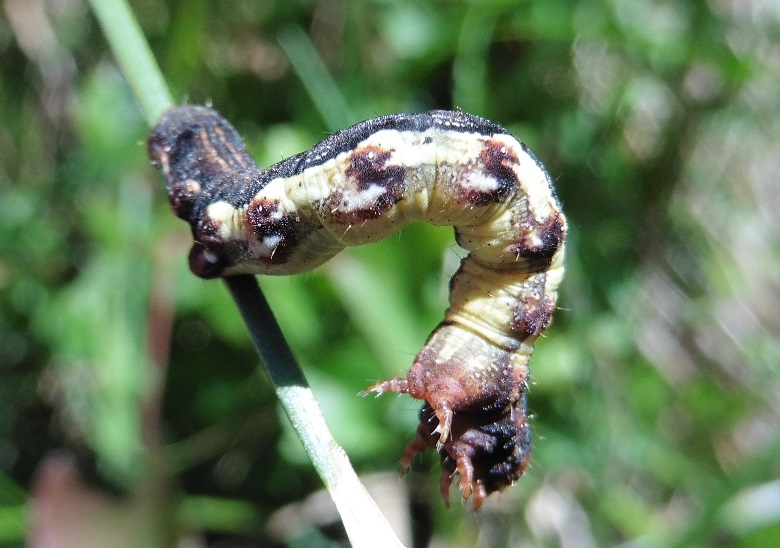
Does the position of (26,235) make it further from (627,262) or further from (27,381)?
(627,262)

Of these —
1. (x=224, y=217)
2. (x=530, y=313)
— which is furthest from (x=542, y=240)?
(x=224, y=217)

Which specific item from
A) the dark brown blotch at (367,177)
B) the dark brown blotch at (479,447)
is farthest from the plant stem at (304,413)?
the dark brown blotch at (479,447)

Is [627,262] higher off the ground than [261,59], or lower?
lower

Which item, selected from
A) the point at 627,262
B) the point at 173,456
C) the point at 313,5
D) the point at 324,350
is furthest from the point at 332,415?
the point at 313,5

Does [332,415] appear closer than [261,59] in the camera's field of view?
Yes

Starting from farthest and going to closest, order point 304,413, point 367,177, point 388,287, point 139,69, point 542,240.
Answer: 1. point 388,287
2. point 139,69
3. point 542,240
4. point 367,177
5. point 304,413

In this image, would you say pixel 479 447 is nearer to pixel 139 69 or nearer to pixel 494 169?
pixel 494 169
